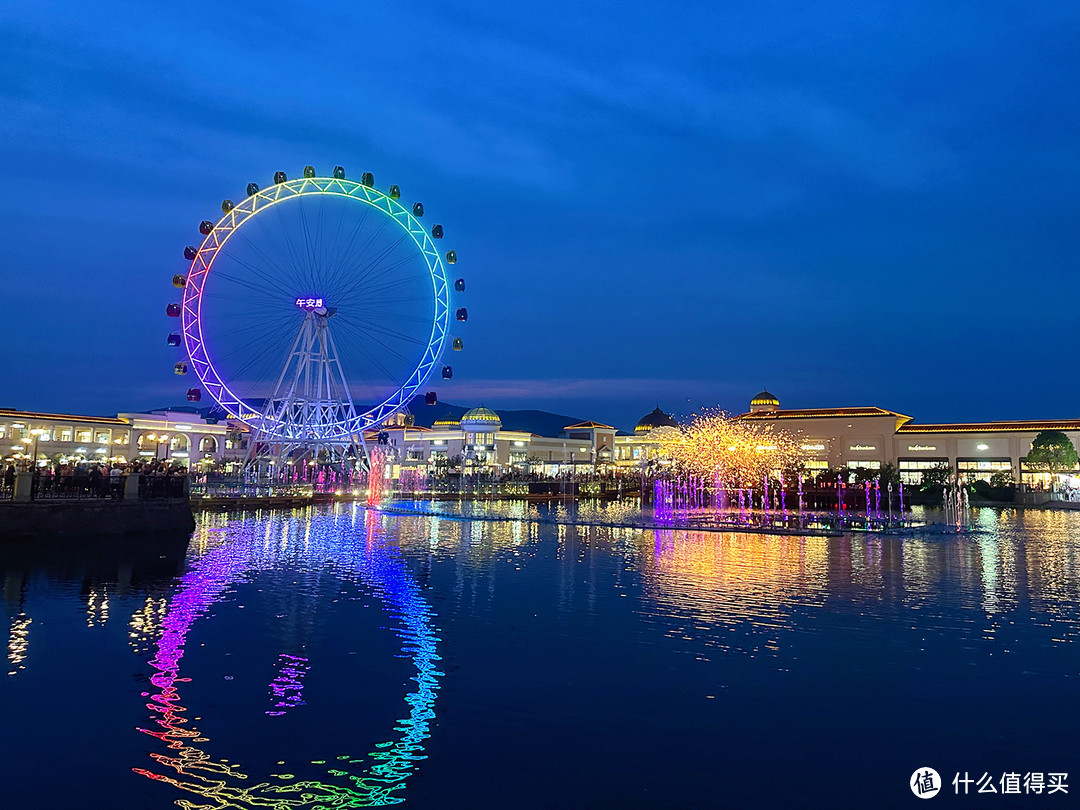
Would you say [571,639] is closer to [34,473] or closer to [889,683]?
[889,683]

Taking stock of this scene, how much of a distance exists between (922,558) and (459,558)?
15129 mm

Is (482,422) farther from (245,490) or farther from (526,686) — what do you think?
(526,686)

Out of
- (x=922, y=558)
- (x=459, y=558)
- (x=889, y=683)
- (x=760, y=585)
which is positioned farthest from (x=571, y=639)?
(x=922, y=558)

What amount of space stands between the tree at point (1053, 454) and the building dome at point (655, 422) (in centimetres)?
7179

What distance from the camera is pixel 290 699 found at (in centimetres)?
1116

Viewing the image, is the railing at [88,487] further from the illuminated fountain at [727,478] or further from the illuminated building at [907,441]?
the illuminated building at [907,441]

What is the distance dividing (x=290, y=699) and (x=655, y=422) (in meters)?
156

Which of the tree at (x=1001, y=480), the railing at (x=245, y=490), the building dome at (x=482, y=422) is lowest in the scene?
the railing at (x=245, y=490)

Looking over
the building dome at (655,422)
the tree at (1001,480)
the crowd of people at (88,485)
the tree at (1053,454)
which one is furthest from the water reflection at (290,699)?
the building dome at (655,422)

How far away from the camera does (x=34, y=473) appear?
30.0 m

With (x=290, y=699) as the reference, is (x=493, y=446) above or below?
above

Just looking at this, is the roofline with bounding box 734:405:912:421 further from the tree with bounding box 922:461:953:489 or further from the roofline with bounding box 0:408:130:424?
the roofline with bounding box 0:408:130:424

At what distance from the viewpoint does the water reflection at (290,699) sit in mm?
Answer: 8297

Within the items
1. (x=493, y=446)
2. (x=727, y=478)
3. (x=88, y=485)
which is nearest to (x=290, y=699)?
(x=88, y=485)
